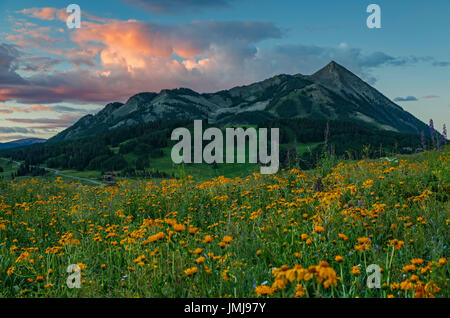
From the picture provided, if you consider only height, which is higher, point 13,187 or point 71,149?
point 71,149

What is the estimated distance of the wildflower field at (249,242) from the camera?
9.97 ft

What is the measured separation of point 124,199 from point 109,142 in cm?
16755

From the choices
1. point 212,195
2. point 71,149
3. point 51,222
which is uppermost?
point 71,149

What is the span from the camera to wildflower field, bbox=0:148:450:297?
304cm

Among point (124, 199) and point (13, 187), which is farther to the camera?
point (13, 187)

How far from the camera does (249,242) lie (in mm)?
4512

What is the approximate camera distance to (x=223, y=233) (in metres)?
5.00

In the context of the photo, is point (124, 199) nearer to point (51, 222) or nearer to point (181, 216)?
point (51, 222)

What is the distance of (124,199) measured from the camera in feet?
29.2
